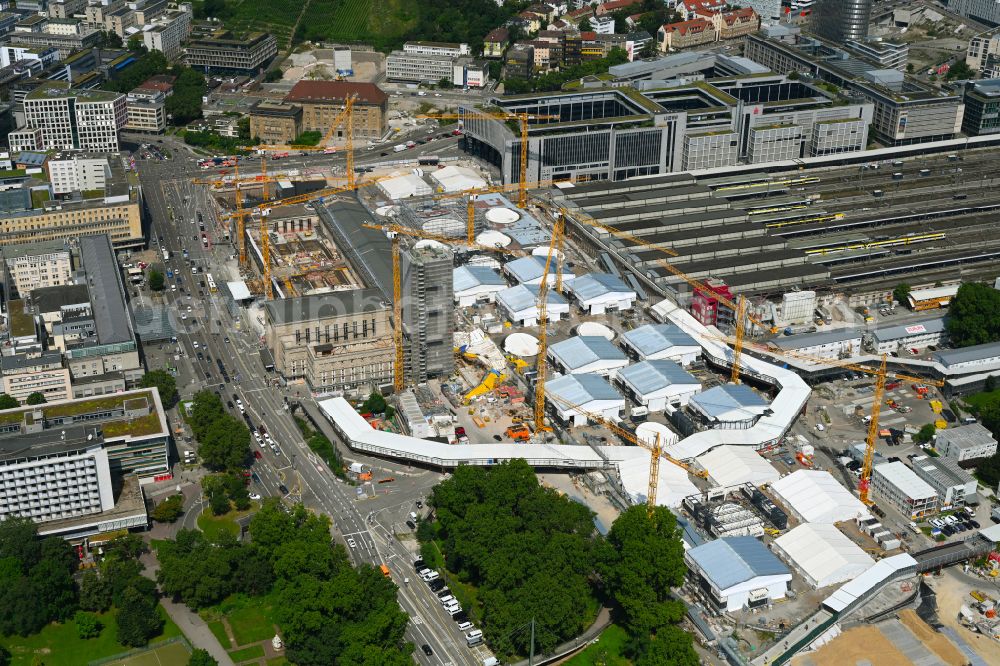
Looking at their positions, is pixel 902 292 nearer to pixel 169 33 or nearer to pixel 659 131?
pixel 659 131

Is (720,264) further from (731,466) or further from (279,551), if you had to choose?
(279,551)

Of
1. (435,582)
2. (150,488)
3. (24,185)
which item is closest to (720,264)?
(435,582)

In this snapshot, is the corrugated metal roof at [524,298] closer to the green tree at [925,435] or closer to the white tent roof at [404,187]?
the white tent roof at [404,187]

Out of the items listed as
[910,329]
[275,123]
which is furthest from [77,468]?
[275,123]

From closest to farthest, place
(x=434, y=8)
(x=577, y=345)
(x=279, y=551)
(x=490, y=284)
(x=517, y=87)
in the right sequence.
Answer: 1. (x=279, y=551)
2. (x=577, y=345)
3. (x=490, y=284)
4. (x=517, y=87)
5. (x=434, y=8)

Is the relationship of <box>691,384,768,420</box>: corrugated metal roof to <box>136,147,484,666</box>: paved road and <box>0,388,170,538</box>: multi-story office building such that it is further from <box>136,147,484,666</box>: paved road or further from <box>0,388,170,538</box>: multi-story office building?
<box>0,388,170,538</box>: multi-story office building

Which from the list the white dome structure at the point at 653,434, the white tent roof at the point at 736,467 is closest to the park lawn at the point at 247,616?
the white dome structure at the point at 653,434
